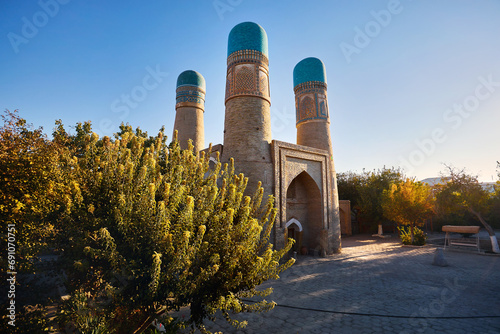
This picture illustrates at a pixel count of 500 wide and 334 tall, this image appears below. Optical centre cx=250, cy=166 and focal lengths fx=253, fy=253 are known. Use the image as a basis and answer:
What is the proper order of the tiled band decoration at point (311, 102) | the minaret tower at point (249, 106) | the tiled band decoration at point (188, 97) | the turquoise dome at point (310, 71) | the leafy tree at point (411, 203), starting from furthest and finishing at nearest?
the tiled band decoration at point (188, 97) → the leafy tree at point (411, 203) → the turquoise dome at point (310, 71) → the tiled band decoration at point (311, 102) → the minaret tower at point (249, 106)

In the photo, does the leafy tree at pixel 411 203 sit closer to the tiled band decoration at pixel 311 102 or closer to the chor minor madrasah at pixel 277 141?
the chor minor madrasah at pixel 277 141

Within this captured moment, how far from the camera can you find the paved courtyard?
522cm

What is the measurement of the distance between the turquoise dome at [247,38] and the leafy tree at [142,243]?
1047 cm

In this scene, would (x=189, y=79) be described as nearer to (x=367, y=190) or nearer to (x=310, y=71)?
(x=310, y=71)

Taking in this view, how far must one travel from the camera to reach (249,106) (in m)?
12.1

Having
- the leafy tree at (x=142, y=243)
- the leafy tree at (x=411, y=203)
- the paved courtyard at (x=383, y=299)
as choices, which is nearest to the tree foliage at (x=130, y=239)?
the leafy tree at (x=142, y=243)

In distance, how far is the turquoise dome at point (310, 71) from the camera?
16734 millimetres

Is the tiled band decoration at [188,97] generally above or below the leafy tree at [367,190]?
above

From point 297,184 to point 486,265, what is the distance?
8696 mm

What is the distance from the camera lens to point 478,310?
582 cm

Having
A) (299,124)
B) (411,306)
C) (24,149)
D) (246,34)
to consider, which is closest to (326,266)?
(411,306)

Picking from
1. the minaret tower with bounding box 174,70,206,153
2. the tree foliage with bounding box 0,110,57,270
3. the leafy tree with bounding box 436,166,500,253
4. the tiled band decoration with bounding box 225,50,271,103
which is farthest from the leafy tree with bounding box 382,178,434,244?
the tree foliage with bounding box 0,110,57,270

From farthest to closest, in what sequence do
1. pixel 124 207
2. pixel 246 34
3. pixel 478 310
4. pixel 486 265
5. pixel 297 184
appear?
pixel 297 184, pixel 246 34, pixel 486 265, pixel 478 310, pixel 124 207

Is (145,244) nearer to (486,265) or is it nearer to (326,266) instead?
(326,266)
